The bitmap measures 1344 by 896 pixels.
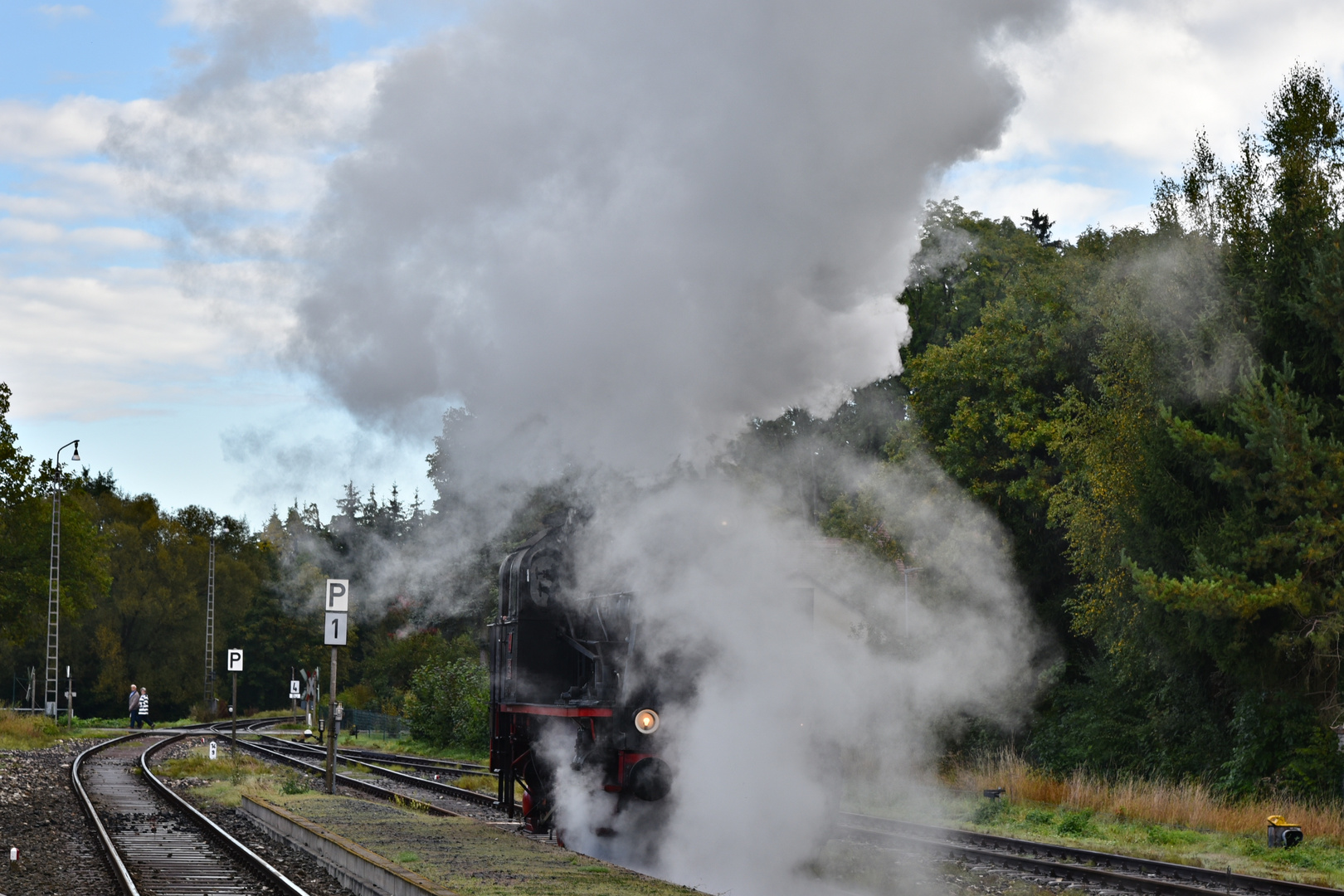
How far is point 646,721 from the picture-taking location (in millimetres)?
12242

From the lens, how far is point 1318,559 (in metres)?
18.5

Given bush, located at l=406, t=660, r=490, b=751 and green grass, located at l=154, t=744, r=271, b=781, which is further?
bush, located at l=406, t=660, r=490, b=751

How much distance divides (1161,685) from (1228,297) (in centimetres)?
797

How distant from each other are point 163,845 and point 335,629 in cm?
469

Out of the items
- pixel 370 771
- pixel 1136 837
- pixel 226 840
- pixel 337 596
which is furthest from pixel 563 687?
pixel 370 771

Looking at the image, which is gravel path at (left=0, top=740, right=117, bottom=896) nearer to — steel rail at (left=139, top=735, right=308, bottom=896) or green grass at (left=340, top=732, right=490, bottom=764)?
steel rail at (left=139, top=735, right=308, bottom=896)

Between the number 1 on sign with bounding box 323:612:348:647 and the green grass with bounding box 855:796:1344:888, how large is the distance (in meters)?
8.09

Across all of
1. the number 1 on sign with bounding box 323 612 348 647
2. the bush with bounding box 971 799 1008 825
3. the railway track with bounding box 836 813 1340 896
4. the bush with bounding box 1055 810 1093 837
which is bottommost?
the bush with bounding box 971 799 1008 825

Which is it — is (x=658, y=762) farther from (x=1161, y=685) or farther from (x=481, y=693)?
(x=481, y=693)

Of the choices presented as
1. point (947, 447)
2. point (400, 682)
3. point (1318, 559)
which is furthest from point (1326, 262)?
point (400, 682)

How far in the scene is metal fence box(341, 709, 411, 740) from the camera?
4247 centimetres

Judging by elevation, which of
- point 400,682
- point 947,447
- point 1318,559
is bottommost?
point 400,682

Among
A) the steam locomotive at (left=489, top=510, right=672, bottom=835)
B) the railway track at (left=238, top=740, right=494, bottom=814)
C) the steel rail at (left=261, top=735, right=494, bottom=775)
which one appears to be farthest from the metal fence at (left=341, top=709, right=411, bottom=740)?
the steam locomotive at (left=489, top=510, right=672, bottom=835)

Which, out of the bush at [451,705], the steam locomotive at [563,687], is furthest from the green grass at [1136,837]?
the bush at [451,705]
